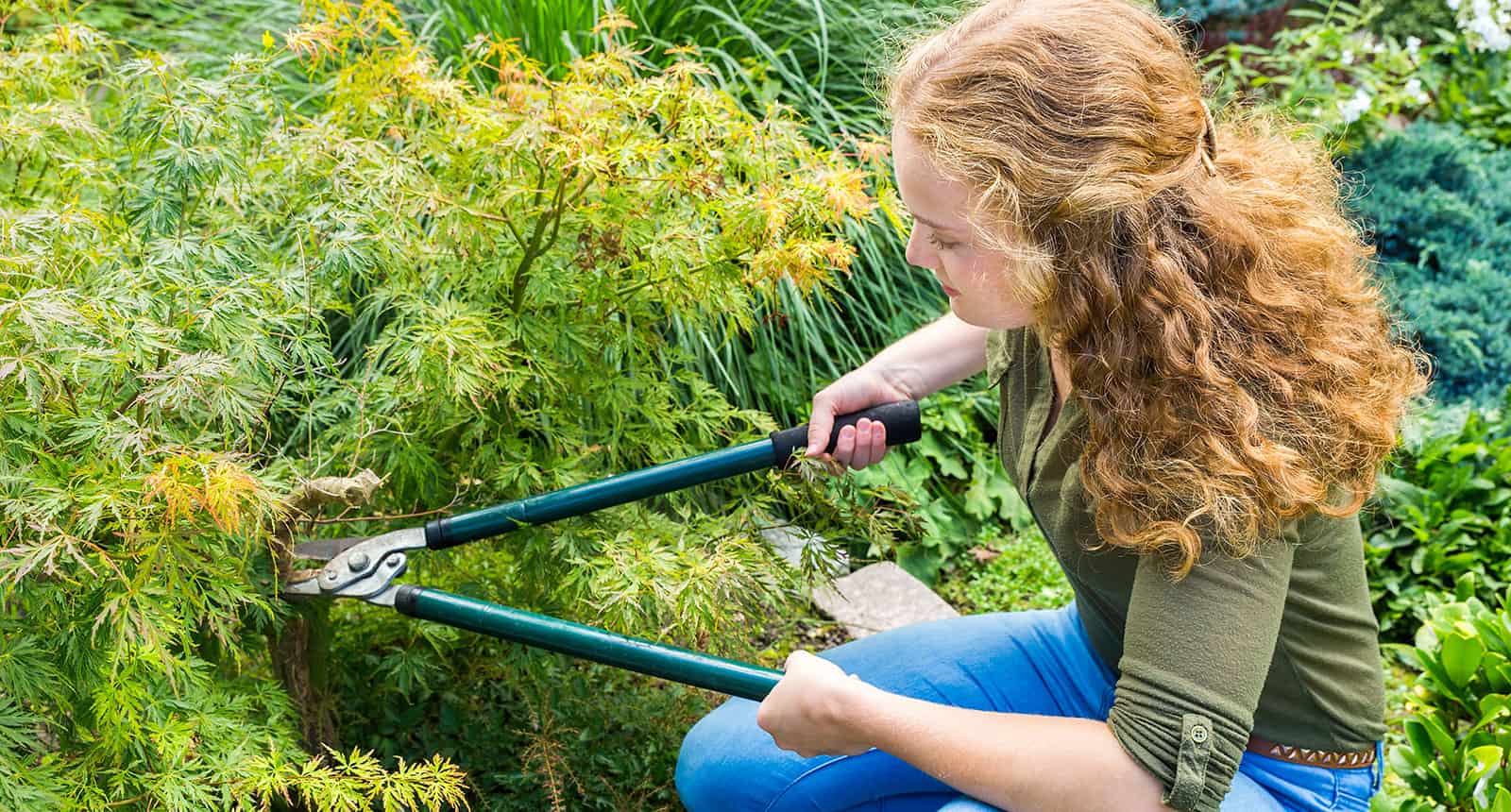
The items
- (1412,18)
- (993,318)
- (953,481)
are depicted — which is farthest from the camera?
(1412,18)

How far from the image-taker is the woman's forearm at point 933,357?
2.19 m

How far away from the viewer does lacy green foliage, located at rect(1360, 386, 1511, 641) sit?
3254 mm

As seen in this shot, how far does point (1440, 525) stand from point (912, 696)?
6.52 ft

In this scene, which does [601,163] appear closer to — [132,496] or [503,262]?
[503,262]

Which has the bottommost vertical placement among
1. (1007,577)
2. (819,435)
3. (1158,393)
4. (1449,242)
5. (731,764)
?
(1007,577)

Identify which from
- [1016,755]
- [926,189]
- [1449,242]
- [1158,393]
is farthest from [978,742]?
[1449,242]

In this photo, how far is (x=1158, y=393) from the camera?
156 centimetres

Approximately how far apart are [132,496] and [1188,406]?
1238 millimetres

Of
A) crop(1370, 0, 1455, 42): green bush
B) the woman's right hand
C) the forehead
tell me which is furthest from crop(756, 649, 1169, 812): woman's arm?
crop(1370, 0, 1455, 42): green bush

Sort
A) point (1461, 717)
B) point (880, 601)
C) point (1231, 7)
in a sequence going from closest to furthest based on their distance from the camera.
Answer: point (1461, 717) < point (880, 601) < point (1231, 7)

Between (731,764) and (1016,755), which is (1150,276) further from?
(731,764)

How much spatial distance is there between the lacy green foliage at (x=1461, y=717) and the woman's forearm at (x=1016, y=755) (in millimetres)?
711

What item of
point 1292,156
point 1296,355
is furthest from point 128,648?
point 1292,156

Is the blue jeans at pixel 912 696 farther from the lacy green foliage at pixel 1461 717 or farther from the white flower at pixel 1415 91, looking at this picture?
the white flower at pixel 1415 91
